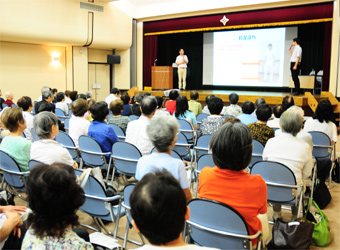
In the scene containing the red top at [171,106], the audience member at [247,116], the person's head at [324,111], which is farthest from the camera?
the red top at [171,106]

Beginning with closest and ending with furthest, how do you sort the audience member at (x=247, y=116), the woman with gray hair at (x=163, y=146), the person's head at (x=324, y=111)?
the woman with gray hair at (x=163, y=146) < the person's head at (x=324, y=111) < the audience member at (x=247, y=116)

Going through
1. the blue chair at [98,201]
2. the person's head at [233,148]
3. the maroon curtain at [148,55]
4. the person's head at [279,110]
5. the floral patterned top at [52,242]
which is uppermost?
the maroon curtain at [148,55]

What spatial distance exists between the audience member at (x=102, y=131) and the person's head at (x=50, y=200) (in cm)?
258

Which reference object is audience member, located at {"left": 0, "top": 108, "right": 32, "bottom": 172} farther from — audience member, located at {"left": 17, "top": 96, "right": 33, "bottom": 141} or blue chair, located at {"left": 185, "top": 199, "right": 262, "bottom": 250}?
blue chair, located at {"left": 185, "top": 199, "right": 262, "bottom": 250}

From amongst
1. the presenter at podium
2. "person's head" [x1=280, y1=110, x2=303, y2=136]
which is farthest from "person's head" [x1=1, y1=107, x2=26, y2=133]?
the presenter at podium

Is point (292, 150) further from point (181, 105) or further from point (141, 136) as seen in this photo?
point (181, 105)

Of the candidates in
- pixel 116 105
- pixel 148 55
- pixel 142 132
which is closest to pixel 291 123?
pixel 142 132

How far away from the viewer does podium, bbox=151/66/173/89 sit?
13352mm

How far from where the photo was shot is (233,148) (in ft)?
6.78

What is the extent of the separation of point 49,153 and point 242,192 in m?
1.84

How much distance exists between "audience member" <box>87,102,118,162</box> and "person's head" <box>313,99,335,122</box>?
2959mm

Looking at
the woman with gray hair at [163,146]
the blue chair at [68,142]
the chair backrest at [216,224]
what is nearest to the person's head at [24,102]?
the blue chair at [68,142]

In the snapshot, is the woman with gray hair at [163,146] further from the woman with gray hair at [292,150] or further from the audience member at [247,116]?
the audience member at [247,116]

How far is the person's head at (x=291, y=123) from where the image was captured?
10.4ft
